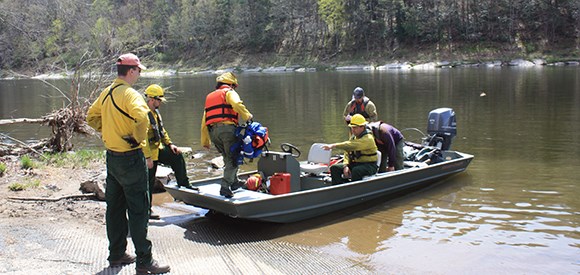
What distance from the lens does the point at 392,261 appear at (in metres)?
6.52

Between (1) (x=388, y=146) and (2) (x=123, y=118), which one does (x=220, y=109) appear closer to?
(2) (x=123, y=118)

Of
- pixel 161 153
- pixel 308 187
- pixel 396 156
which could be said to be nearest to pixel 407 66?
pixel 396 156

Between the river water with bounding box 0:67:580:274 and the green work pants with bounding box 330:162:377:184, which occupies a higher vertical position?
the green work pants with bounding box 330:162:377:184

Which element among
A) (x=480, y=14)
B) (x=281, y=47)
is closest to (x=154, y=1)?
A: (x=281, y=47)

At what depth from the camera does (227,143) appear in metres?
7.22

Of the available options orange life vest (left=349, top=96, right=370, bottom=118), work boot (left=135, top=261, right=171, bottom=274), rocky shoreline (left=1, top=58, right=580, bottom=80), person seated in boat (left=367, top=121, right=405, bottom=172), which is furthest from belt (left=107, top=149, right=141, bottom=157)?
rocky shoreline (left=1, top=58, right=580, bottom=80)

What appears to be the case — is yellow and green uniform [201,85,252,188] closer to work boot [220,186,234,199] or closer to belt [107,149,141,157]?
→ work boot [220,186,234,199]

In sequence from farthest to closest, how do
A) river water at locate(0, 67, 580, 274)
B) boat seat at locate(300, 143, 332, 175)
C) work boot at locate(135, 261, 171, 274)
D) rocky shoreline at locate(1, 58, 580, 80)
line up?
rocky shoreline at locate(1, 58, 580, 80)
boat seat at locate(300, 143, 332, 175)
river water at locate(0, 67, 580, 274)
work boot at locate(135, 261, 171, 274)

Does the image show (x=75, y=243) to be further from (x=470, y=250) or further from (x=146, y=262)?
(x=470, y=250)

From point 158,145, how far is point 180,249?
5.63 ft

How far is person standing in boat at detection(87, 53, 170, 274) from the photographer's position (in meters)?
4.98

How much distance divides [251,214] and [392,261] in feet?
6.19

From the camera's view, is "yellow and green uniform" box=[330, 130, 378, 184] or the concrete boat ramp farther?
"yellow and green uniform" box=[330, 130, 378, 184]

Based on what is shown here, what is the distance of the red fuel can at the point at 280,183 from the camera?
8.00 meters
